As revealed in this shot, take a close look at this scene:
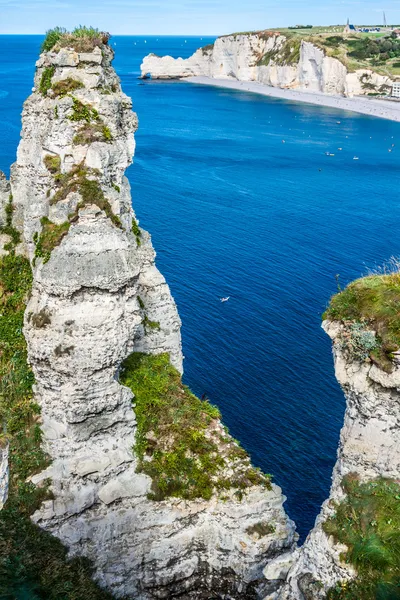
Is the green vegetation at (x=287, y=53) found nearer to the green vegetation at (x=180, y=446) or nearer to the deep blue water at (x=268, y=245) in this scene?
the deep blue water at (x=268, y=245)

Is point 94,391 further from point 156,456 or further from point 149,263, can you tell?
point 149,263

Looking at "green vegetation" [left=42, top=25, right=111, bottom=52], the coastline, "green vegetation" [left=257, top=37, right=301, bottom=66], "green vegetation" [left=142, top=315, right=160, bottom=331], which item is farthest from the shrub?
"green vegetation" [left=257, top=37, right=301, bottom=66]

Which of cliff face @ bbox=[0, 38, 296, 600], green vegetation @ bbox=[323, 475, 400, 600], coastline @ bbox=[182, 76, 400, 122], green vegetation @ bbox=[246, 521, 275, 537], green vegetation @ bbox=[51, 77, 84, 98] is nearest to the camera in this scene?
green vegetation @ bbox=[323, 475, 400, 600]

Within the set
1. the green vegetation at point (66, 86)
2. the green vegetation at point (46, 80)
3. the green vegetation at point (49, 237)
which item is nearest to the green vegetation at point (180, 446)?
the green vegetation at point (49, 237)

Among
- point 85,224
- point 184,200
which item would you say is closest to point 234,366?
point 85,224

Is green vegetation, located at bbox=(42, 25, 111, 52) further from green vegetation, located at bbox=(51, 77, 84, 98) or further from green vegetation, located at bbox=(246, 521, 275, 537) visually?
green vegetation, located at bbox=(246, 521, 275, 537)

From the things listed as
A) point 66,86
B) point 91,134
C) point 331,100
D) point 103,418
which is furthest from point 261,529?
point 331,100
